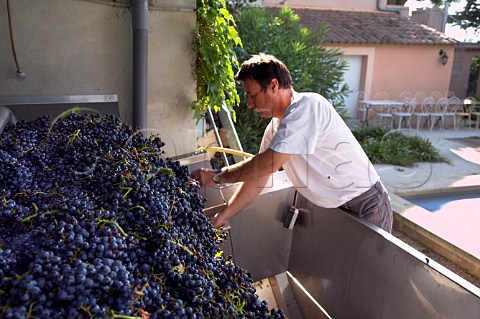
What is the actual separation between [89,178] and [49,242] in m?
0.44

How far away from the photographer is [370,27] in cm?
1184

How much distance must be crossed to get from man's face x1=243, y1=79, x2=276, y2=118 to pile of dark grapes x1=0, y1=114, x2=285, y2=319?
658 mm

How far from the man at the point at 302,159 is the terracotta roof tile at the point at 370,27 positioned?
8963 millimetres

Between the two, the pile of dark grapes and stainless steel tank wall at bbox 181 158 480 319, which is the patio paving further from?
the pile of dark grapes

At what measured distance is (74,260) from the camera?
2.98ft

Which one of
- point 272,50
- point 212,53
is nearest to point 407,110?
point 272,50

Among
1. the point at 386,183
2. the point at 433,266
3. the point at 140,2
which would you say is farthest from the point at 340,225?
the point at 386,183

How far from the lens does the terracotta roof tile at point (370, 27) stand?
435 inches

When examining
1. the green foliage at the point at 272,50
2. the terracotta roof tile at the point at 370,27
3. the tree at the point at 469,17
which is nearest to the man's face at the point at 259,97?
the green foliage at the point at 272,50

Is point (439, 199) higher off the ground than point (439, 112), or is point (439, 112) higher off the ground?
point (439, 112)

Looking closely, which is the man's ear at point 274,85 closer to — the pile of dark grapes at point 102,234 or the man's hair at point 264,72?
the man's hair at point 264,72

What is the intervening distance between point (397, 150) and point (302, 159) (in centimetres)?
652

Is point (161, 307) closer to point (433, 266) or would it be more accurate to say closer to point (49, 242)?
point (49, 242)

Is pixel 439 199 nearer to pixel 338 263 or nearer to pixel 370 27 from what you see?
pixel 338 263
